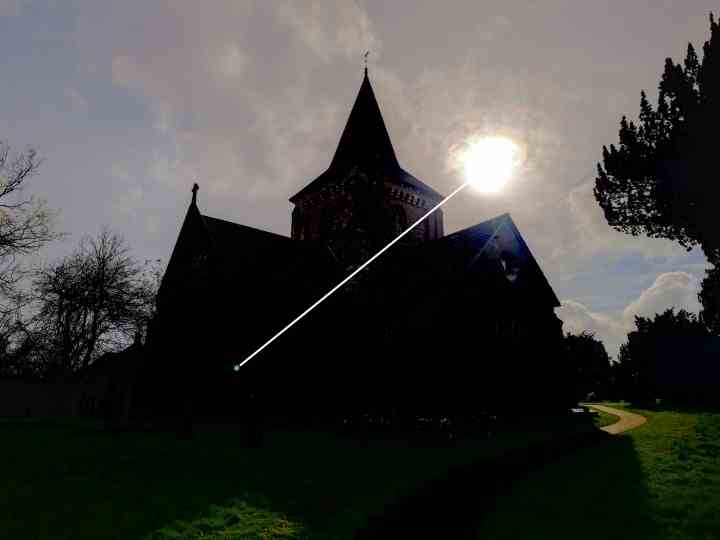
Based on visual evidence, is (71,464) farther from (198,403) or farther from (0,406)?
(0,406)

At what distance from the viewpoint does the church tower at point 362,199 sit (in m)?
35.1

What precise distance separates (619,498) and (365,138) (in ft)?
111

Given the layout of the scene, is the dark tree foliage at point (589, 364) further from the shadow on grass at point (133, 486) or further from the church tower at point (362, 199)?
the shadow on grass at point (133, 486)

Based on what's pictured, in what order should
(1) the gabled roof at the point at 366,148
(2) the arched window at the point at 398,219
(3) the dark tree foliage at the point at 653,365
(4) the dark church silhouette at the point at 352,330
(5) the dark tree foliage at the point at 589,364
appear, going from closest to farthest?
(4) the dark church silhouette at the point at 352,330 < (2) the arched window at the point at 398,219 < (1) the gabled roof at the point at 366,148 < (3) the dark tree foliage at the point at 653,365 < (5) the dark tree foliage at the point at 589,364

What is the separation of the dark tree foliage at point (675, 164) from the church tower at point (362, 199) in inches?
596

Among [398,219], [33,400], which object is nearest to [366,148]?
[398,219]

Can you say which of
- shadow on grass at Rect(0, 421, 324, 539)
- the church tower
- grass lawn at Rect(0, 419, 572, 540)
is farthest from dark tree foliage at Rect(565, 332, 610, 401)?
shadow on grass at Rect(0, 421, 324, 539)

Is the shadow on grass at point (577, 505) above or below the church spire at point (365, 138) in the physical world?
Result: below

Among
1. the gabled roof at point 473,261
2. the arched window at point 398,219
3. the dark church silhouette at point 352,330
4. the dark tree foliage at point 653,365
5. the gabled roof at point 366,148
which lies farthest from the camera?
the dark tree foliage at point 653,365

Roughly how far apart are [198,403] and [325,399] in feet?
23.1

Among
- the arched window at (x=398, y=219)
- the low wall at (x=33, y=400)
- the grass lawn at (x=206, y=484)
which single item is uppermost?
the arched window at (x=398, y=219)

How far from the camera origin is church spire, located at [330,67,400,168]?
A: 38062 mm

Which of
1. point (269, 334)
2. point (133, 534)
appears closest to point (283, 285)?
point (269, 334)

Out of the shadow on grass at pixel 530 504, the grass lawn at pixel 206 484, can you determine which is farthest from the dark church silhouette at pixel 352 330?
the shadow on grass at pixel 530 504
